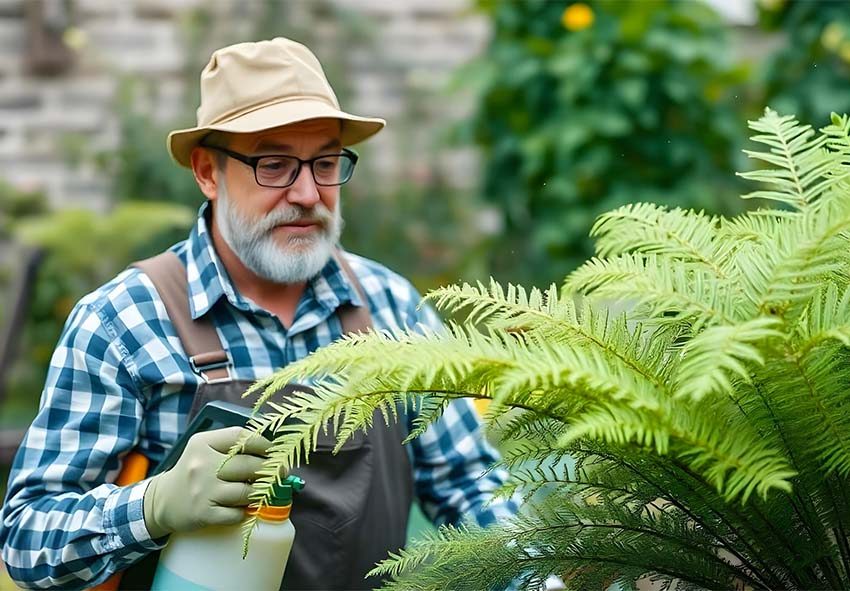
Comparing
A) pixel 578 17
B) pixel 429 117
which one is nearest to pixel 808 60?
pixel 578 17

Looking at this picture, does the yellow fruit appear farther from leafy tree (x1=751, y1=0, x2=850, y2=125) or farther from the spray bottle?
the spray bottle

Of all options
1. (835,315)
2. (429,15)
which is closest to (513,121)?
(429,15)

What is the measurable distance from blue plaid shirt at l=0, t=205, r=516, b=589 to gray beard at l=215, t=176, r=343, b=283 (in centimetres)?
5

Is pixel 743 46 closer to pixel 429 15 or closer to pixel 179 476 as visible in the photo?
pixel 429 15

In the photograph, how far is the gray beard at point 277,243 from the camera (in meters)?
1.89

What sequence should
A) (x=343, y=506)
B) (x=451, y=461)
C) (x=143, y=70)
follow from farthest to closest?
(x=143, y=70), (x=451, y=461), (x=343, y=506)

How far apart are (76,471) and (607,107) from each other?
3202 mm

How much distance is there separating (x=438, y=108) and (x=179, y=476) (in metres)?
4.47

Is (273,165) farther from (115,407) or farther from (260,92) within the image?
(115,407)

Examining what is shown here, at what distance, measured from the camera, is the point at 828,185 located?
44.3 inches

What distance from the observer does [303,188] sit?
6.19ft

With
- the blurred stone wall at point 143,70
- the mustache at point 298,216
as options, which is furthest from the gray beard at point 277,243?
the blurred stone wall at point 143,70

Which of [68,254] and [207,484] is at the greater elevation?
[68,254]

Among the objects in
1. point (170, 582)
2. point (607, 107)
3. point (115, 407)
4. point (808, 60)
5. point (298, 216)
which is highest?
point (808, 60)
